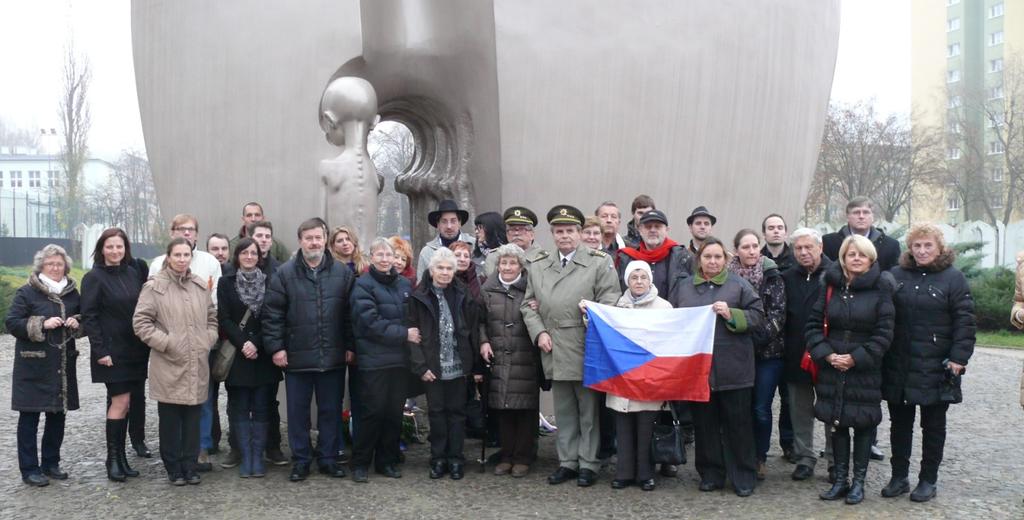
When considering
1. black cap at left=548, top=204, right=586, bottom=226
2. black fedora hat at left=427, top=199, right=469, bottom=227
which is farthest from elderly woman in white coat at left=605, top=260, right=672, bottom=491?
black fedora hat at left=427, top=199, right=469, bottom=227

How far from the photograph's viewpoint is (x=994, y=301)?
15555 millimetres

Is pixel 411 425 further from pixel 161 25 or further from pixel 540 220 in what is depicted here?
pixel 161 25

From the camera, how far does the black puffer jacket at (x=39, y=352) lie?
540cm

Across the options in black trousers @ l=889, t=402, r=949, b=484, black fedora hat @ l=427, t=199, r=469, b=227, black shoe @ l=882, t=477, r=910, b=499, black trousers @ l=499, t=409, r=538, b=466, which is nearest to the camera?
black trousers @ l=889, t=402, r=949, b=484

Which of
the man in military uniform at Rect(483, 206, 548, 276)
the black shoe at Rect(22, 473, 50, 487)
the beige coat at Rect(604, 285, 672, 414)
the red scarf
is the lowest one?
the black shoe at Rect(22, 473, 50, 487)

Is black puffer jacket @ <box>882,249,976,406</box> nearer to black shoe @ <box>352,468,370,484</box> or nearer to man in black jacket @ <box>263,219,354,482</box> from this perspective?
black shoe @ <box>352,468,370,484</box>

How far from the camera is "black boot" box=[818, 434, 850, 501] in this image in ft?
16.9

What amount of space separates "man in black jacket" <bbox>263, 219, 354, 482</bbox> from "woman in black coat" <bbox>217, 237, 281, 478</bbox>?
147 millimetres

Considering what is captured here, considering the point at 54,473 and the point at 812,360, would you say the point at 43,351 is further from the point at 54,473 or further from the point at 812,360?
the point at 812,360

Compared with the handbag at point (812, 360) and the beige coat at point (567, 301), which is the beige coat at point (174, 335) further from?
the handbag at point (812, 360)

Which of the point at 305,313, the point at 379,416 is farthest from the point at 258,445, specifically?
the point at 305,313

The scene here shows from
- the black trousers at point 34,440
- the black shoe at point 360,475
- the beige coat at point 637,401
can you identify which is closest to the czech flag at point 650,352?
the beige coat at point 637,401

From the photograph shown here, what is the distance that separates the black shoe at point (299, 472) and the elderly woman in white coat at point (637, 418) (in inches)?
73.7

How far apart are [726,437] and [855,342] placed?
91cm
